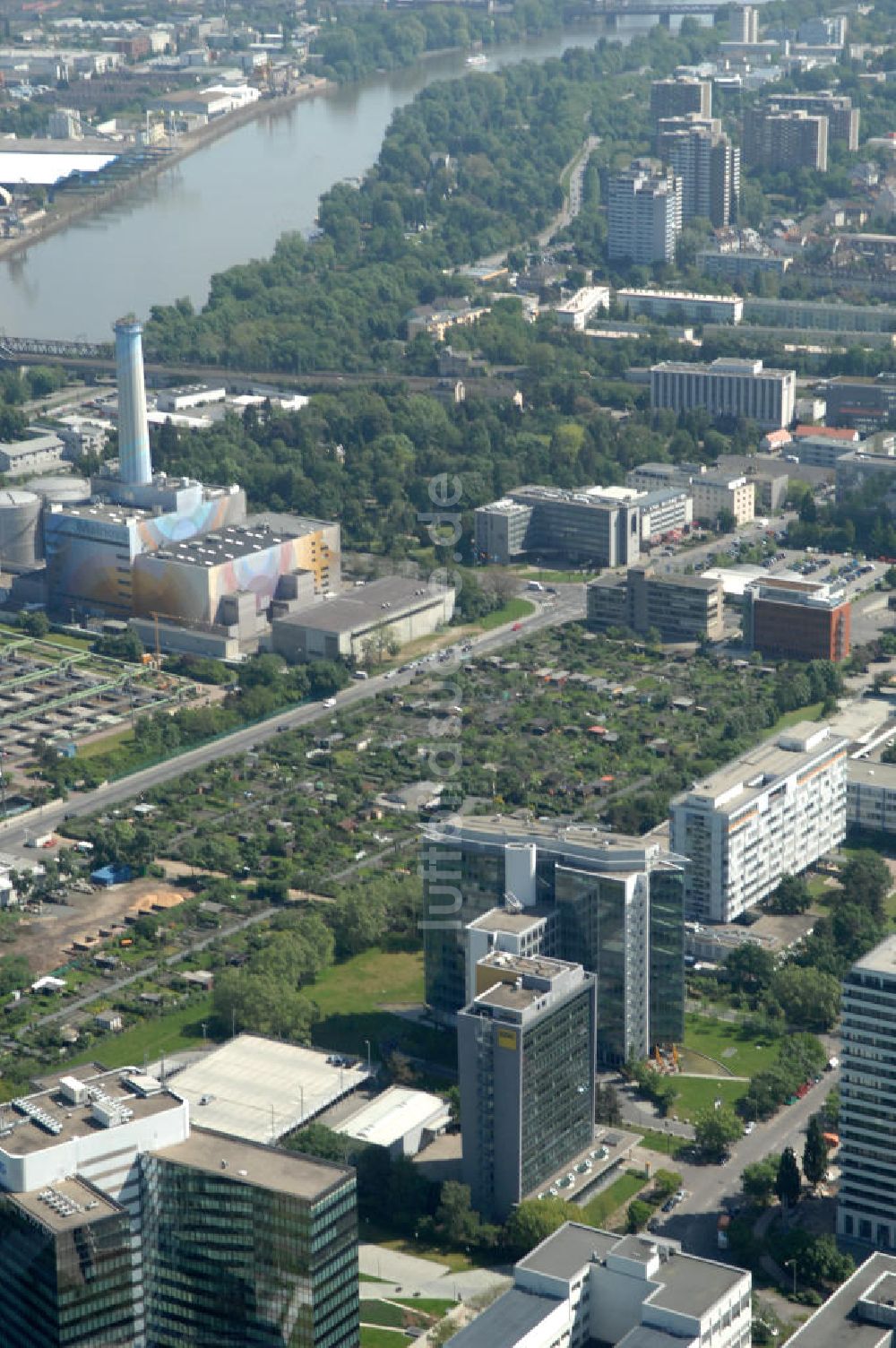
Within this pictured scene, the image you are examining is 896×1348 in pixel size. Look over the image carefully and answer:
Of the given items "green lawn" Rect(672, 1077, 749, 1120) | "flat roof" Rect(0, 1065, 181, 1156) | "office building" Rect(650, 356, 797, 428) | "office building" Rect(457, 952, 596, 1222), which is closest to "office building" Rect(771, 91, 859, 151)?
"office building" Rect(650, 356, 797, 428)

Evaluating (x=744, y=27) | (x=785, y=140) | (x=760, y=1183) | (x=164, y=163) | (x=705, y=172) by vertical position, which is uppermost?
(x=744, y=27)

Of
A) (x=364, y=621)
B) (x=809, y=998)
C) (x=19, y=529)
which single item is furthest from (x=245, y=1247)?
(x=19, y=529)

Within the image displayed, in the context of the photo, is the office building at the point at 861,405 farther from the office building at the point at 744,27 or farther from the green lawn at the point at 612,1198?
the office building at the point at 744,27

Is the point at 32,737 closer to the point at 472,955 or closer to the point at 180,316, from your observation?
the point at 472,955

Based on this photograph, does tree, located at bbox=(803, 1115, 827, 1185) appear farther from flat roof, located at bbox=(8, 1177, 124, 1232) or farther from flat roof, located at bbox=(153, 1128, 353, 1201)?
flat roof, located at bbox=(8, 1177, 124, 1232)

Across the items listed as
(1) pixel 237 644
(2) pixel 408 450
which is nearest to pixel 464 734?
(1) pixel 237 644

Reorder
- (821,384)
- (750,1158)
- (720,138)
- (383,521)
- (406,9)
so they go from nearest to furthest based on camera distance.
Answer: (750,1158) → (383,521) → (821,384) → (720,138) → (406,9)

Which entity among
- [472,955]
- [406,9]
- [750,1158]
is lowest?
[750,1158]

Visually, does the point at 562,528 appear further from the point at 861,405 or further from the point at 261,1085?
the point at 261,1085
